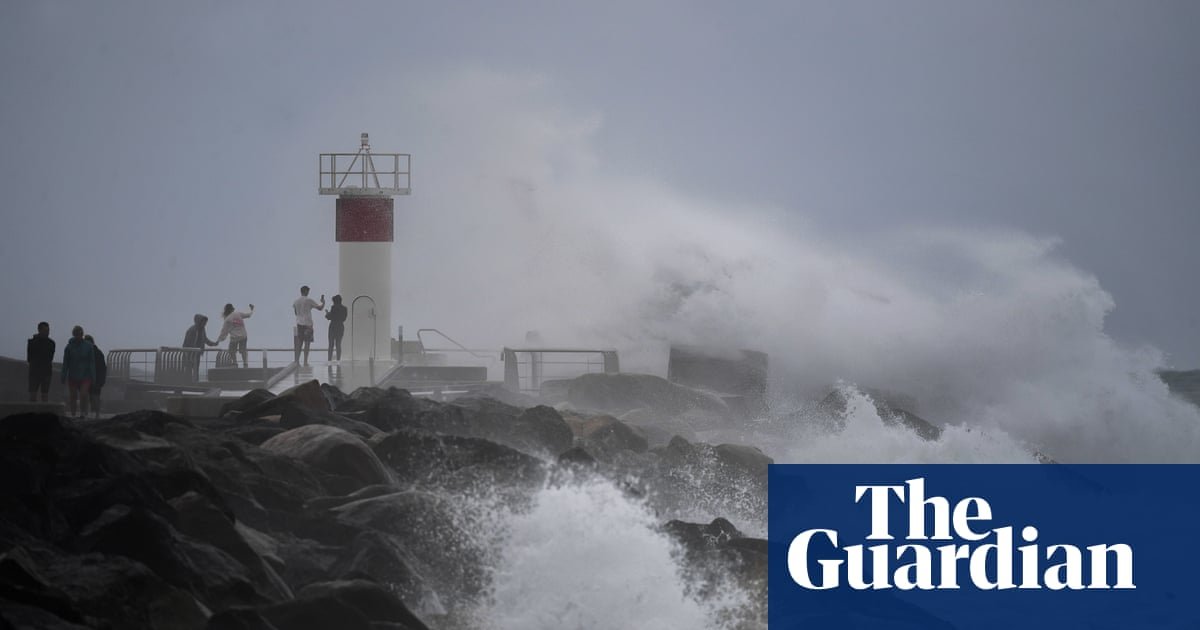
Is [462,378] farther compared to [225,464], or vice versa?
[462,378]

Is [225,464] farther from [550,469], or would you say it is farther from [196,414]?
[196,414]

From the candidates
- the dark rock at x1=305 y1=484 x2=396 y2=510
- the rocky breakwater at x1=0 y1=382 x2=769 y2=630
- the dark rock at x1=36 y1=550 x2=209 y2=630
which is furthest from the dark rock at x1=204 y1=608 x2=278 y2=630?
the dark rock at x1=305 y1=484 x2=396 y2=510

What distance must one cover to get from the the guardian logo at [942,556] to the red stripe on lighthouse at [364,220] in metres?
9.39

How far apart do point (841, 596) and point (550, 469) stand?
9.24ft

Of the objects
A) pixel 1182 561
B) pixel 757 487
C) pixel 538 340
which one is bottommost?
pixel 1182 561

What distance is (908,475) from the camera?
21.2 meters

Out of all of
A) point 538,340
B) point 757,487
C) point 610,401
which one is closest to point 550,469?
point 757,487

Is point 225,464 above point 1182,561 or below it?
above

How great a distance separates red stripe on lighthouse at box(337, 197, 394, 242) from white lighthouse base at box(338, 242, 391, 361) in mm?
122

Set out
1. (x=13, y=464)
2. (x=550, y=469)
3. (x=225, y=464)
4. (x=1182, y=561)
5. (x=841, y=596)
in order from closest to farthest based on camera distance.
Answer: (x=13, y=464)
(x=225, y=464)
(x=841, y=596)
(x=550, y=469)
(x=1182, y=561)

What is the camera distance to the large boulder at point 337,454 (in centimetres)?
1110

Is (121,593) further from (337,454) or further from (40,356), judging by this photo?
(40,356)

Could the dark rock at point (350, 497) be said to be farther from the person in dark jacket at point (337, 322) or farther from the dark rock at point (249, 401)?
the person in dark jacket at point (337, 322)

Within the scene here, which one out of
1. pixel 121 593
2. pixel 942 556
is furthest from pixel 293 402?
pixel 942 556
